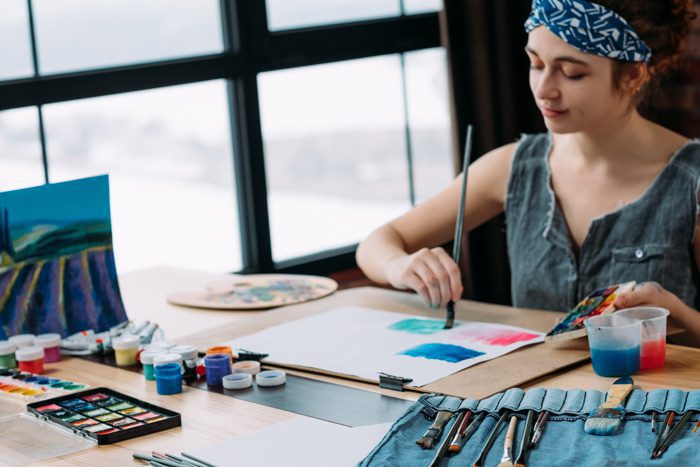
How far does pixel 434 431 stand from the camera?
4.28 ft

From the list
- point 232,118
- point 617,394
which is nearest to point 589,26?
point 617,394

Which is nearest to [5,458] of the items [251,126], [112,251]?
[112,251]

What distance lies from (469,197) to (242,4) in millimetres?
1128

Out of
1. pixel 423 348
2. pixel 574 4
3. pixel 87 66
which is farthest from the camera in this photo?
pixel 87 66

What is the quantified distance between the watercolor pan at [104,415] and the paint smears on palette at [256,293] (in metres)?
0.54

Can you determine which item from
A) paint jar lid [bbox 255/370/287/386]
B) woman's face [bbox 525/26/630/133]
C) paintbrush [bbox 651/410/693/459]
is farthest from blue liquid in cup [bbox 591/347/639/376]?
woman's face [bbox 525/26/630/133]

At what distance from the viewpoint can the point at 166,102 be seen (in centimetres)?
305

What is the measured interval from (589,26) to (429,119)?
71.1 inches

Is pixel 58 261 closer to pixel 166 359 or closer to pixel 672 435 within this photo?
pixel 166 359

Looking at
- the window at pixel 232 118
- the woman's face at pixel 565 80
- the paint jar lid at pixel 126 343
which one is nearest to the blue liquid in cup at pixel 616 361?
the woman's face at pixel 565 80

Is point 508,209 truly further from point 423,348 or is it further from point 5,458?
point 5,458

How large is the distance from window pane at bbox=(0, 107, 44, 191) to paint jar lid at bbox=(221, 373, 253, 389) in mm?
1336

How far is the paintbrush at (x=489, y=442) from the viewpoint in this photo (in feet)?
4.00

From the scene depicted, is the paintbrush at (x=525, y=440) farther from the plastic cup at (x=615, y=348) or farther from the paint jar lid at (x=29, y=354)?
the paint jar lid at (x=29, y=354)
